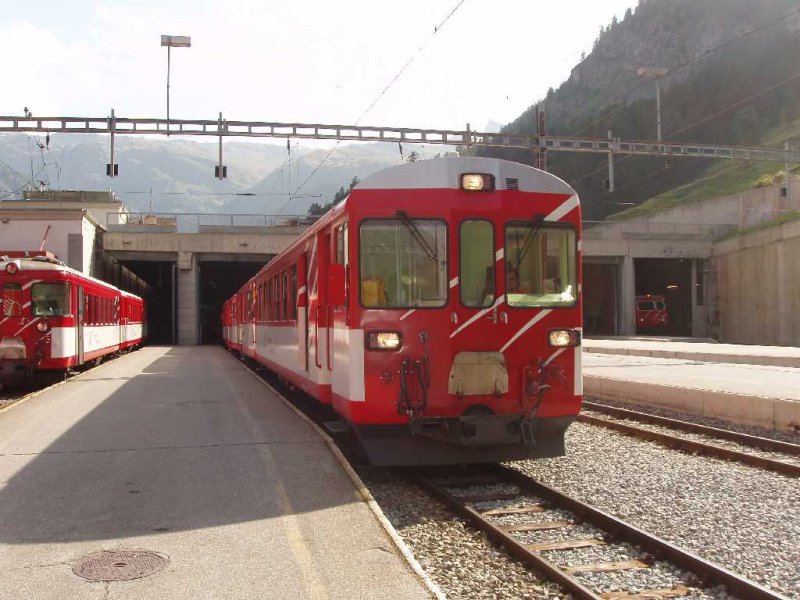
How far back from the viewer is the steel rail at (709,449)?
8.23 m

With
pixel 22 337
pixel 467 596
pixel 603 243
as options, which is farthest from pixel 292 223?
pixel 467 596

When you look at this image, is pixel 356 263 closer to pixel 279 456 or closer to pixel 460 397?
Answer: pixel 460 397

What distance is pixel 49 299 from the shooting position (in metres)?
17.6

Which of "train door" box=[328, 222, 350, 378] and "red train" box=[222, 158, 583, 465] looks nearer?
"red train" box=[222, 158, 583, 465]

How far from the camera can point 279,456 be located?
862cm

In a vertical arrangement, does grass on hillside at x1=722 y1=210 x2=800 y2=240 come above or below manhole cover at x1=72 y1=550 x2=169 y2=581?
above

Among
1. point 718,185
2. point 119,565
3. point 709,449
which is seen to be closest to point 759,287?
point 718,185

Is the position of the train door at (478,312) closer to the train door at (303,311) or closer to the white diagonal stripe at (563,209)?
the white diagonal stripe at (563,209)

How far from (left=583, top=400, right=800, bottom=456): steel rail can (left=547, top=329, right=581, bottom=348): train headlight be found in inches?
138

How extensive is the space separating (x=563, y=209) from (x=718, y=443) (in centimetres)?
424

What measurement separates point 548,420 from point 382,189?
110 inches

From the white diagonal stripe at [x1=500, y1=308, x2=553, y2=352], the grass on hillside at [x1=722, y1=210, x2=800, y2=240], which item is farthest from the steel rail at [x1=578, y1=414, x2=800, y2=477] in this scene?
the grass on hillside at [x1=722, y1=210, x2=800, y2=240]

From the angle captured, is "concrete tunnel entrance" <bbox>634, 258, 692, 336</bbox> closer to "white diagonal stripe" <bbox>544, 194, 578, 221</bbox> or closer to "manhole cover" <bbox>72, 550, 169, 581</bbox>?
"white diagonal stripe" <bbox>544, 194, 578, 221</bbox>

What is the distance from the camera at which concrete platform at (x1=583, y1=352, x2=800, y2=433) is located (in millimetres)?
11477
